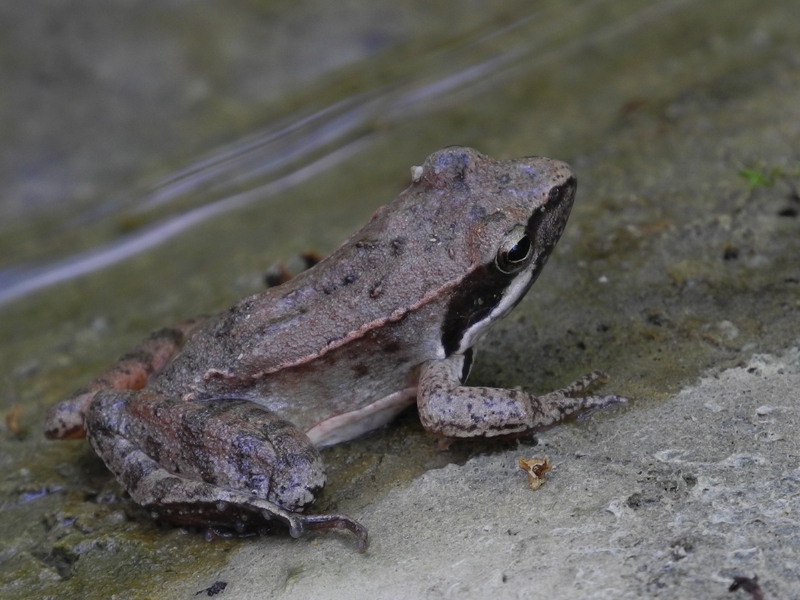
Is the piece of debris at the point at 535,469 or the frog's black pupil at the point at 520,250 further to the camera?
the frog's black pupil at the point at 520,250

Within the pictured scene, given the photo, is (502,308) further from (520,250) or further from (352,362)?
(352,362)

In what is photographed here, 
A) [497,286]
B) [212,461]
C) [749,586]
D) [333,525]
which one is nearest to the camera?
[749,586]

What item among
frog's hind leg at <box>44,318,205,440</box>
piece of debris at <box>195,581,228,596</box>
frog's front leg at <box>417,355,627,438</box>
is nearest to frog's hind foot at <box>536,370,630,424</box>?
frog's front leg at <box>417,355,627,438</box>

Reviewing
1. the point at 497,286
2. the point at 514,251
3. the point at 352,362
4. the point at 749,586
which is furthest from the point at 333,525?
the point at 749,586

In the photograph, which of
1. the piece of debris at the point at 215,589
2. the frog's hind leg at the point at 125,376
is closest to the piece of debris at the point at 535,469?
the piece of debris at the point at 215,589

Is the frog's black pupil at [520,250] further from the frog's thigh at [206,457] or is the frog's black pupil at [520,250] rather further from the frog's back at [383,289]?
the frog's thigh at [206,457]

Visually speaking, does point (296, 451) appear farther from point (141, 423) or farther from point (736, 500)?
point (736, 500)
